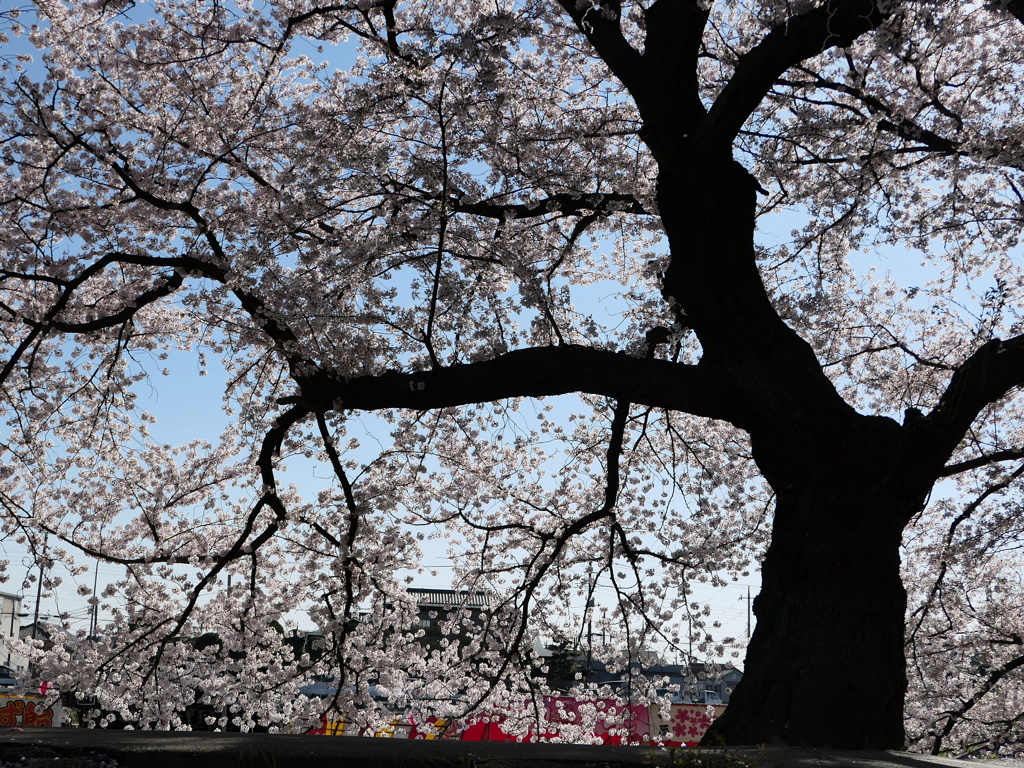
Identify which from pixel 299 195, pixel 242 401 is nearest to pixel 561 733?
pixel 242 401

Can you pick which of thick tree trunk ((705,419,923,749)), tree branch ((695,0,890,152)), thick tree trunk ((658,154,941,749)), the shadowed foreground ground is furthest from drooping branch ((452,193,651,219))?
the shadowed foreground ground

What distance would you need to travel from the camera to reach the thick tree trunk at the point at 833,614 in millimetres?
4863

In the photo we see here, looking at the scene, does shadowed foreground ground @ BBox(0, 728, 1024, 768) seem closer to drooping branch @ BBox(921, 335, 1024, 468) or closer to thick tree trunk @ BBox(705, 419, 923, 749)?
thick tree trunk @ BBox(705, 419, 923, 749)

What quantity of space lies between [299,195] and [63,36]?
3500 millimetres

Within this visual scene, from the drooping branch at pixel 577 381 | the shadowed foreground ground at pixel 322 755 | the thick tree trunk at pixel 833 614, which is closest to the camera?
the shadowed foreground ground at pixel 322 755

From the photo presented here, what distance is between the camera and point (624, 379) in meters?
5.83

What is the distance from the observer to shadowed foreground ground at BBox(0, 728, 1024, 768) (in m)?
2.84

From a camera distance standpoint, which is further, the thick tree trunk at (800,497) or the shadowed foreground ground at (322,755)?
the thick tree trunk at (800,497)

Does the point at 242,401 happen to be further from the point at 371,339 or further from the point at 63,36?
the point at 63,36

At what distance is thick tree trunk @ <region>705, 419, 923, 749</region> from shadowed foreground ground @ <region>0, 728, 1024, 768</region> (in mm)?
1589

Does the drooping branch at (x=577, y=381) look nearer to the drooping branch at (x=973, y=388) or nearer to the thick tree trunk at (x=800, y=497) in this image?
the thick tree trunk at (x=800, y=497)

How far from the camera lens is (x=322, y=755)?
2.94 m

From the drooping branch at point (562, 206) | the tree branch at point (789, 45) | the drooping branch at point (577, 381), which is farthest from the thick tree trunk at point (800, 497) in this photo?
the drooping branch at point (562, 206)

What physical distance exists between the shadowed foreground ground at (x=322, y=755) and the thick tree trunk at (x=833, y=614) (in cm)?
159
